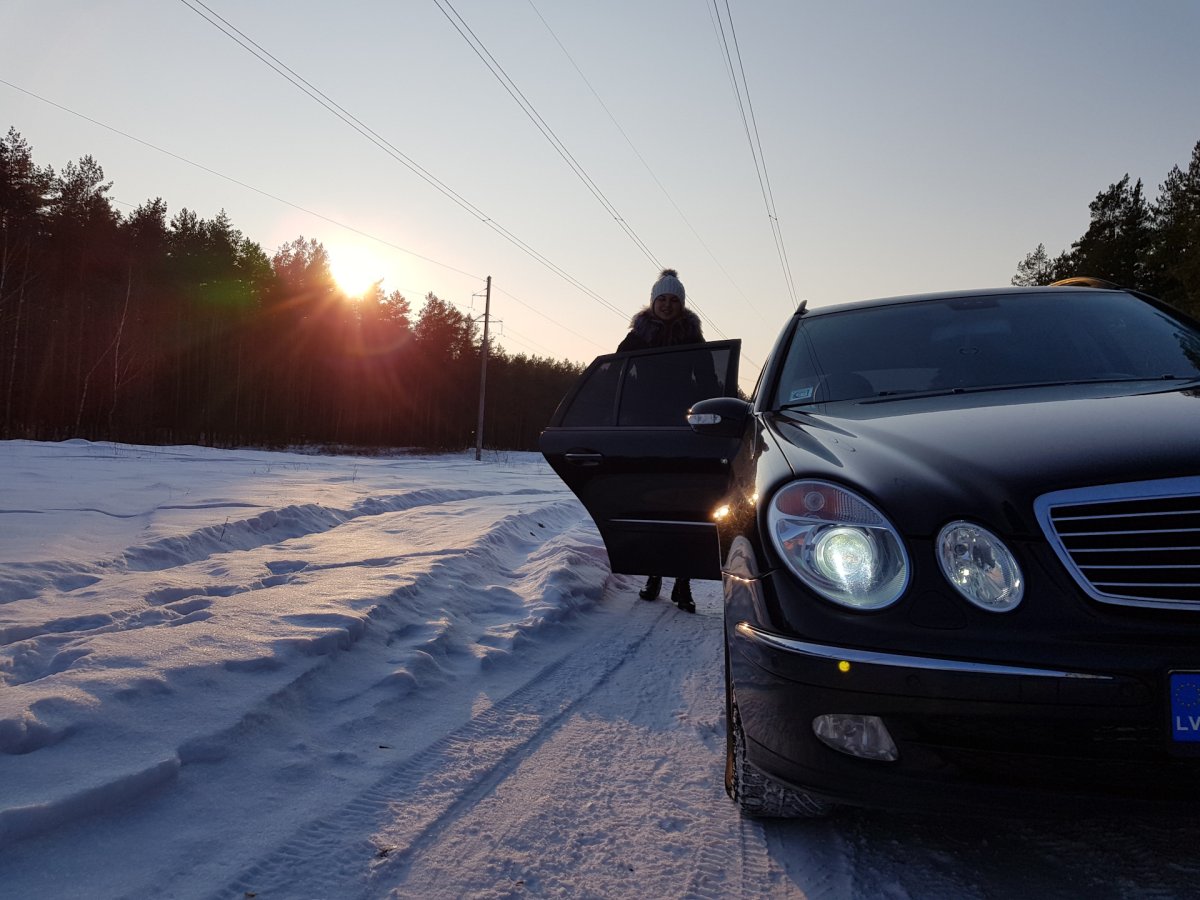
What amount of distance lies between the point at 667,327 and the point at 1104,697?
4.28 meters

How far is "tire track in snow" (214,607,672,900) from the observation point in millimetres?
1761

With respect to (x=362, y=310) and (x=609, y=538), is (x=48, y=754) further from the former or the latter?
(x=362, y=310)

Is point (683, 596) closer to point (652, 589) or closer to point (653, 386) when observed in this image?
point (652, 589)

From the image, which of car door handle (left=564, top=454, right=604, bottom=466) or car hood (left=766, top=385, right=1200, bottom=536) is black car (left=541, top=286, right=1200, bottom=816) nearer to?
car hood (left=766, top=385, right=1200, bottom=536)

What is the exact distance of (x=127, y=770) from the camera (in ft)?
6.79

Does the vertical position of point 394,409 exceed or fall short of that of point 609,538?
it exceeds it

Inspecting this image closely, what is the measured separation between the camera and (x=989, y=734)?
1562 millimetres

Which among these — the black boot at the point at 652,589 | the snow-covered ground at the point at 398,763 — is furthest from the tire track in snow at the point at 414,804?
the black boot at the point at 652,589

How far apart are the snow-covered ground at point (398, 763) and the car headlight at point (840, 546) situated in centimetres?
58

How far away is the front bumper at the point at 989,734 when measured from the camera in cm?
149

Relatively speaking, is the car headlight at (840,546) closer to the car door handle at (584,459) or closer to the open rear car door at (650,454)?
the open rear car door at (650,454)

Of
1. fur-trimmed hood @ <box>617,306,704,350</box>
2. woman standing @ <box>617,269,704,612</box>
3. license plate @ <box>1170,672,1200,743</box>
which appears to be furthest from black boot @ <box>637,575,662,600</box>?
license plate @ <box>1170,672,1200,743</box>

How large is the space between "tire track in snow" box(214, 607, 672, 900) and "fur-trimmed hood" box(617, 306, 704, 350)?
114 inches

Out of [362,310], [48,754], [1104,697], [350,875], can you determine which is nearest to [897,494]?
[1104,697]
